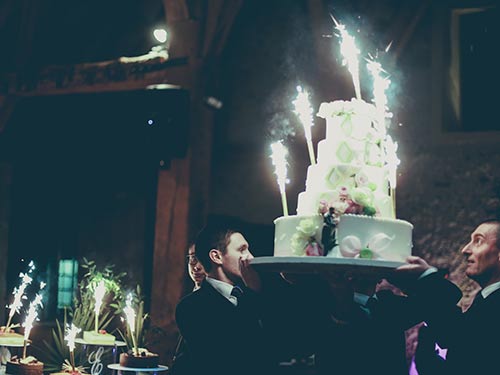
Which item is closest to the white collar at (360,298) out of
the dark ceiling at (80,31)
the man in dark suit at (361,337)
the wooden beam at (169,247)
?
the man in dark suit at (361,337)

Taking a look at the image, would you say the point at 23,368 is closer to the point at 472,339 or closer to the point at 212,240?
the point at 212,240

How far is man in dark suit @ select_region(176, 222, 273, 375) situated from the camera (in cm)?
574

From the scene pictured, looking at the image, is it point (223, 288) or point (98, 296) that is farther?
point (98, 296)

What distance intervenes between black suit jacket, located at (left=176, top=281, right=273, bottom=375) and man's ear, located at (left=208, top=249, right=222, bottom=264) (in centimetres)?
32

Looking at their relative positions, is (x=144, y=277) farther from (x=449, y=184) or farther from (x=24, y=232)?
(x=449, y=184)

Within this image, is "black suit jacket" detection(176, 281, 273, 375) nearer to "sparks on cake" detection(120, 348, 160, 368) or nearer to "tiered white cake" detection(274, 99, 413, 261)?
"tiered white cake" detection(274, 99, 413, 261)

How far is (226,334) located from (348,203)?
1160 millimetres

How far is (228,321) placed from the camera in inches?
230

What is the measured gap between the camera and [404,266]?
4.97 m

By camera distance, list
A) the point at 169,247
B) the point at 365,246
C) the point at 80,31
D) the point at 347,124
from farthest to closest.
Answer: the point at 80,31
the point at 169,247
the point at 347,124
the point at 365,246

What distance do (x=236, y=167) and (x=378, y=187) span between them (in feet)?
18.5

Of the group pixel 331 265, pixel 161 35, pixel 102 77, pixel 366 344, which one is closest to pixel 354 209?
pixel 331 265

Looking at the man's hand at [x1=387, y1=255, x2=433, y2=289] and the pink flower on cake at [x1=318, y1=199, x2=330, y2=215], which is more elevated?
the pink flower on cake at [x1=318, y1=199, x2=330, y2=215]

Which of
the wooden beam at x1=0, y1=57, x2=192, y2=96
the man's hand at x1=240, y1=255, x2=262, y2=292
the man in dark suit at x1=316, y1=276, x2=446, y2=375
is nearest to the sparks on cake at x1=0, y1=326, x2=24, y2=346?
the wooden beam at x1=0, y1=57, x2=192, y2=96
